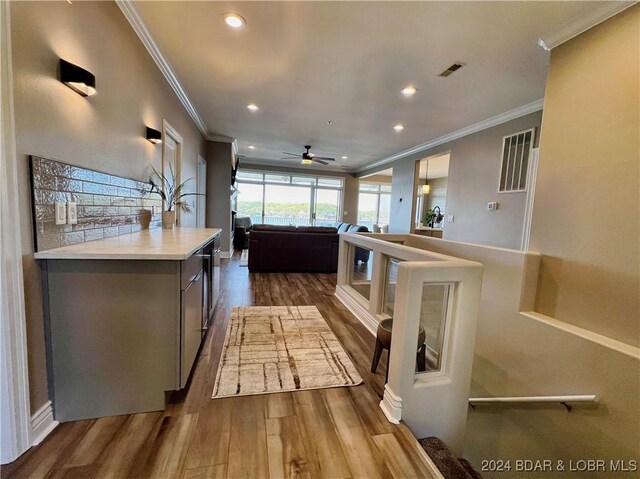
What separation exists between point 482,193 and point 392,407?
3.86m

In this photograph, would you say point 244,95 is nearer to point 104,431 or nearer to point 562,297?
point 104,431

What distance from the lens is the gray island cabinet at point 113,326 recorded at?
133cm

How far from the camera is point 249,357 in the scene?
6.99 ft

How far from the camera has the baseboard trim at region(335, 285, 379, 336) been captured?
2.72m

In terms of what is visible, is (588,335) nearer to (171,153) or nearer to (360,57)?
(360,57)

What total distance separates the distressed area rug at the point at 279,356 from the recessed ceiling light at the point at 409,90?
283 centimetres

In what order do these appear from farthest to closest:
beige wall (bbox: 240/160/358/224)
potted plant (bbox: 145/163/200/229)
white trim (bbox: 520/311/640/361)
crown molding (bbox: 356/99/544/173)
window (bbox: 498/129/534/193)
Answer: beige wall (bbox: 240/160/358/224), window (bbox: 498/129/534/193), crown molding (bbox: 356/99/544/173), potted plant (bbox: 145/163/200/229), white trim (bbox: 520/311/640/361)

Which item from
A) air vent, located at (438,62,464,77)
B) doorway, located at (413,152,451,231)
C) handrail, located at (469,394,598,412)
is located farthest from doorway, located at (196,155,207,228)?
doorway, located at (413,152,451,231)

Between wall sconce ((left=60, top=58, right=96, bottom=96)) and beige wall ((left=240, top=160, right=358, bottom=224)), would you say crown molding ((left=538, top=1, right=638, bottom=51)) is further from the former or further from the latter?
beige wall ((left=240, top=160, right=358, bottom=224))

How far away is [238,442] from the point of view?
1.34m

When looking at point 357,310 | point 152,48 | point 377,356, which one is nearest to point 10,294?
point 377,356

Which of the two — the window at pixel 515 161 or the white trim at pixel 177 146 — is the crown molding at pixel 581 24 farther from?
the white trim at pixel 177 146

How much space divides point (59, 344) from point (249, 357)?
1.15 meters

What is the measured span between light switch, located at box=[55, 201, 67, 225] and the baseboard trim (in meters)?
2.41
